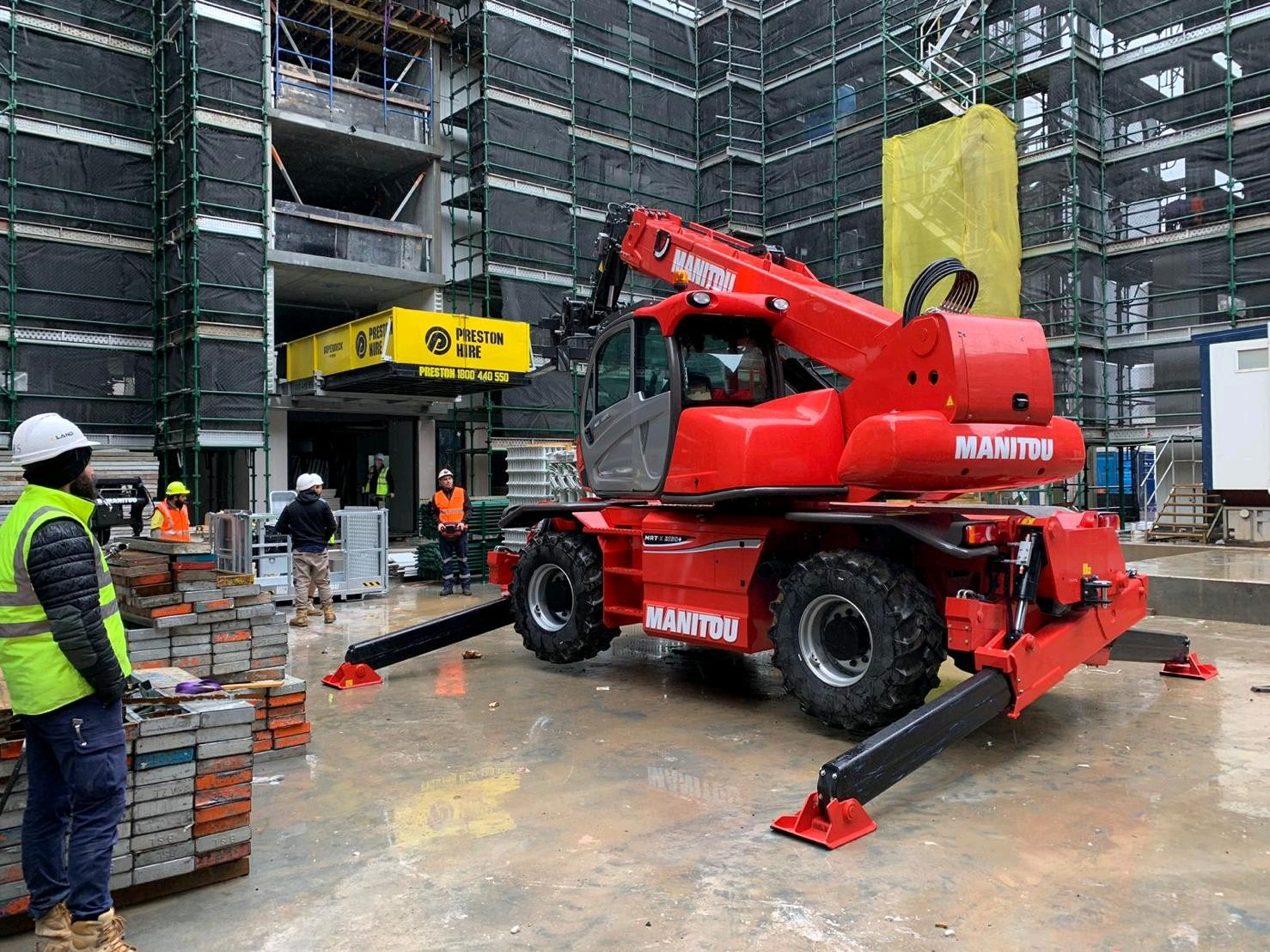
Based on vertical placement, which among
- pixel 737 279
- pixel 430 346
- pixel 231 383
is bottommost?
pixel 737 279

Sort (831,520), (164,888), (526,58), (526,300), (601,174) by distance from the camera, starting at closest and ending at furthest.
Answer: (164,888) < (831,520) < (526,300) < (526,58) < (601,174)

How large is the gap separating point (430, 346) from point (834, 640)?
12.5 metres

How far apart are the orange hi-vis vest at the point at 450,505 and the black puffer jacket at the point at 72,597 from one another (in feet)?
35.2

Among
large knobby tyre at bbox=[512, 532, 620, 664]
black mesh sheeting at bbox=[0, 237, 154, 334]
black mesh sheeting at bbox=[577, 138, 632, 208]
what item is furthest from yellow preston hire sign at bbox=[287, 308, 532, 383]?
large knobby tyre at bbox=[512, 532, 620, 664]

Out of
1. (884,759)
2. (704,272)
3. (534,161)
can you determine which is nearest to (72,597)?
(884,759)

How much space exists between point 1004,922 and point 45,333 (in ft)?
65.1

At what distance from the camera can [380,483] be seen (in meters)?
21.9

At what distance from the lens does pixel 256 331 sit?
1848cm

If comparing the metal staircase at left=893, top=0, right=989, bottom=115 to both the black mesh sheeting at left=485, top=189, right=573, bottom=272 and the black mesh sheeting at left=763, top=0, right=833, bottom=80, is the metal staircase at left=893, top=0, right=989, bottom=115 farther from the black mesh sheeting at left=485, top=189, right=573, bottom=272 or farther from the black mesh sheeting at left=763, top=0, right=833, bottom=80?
the black mesh sheeting at left=485, top=189, right=573, bottom=272

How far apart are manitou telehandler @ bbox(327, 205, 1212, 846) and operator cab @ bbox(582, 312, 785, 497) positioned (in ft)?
0.06

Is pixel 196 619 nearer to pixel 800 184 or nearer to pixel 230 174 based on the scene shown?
pixel 230 174

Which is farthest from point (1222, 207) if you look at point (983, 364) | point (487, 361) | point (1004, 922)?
point (1004, 922)

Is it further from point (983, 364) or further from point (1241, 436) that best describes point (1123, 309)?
point (983, 364)

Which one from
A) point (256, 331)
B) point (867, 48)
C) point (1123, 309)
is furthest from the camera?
point (867, 48)
